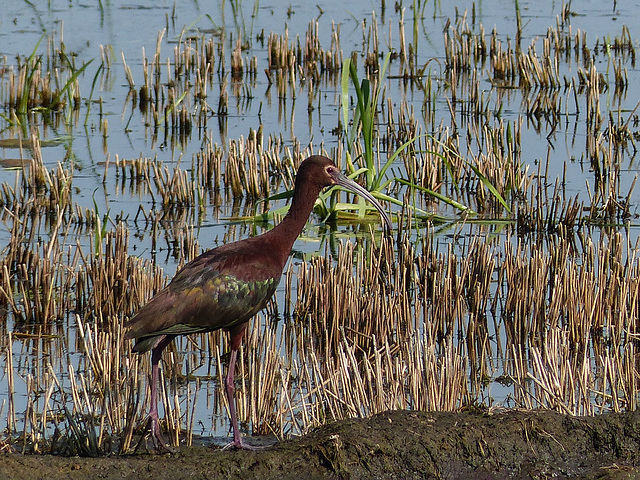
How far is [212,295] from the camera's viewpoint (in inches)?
215

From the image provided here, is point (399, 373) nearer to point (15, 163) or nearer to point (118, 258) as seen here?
point (118, 258)

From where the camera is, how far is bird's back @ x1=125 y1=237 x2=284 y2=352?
532 cm

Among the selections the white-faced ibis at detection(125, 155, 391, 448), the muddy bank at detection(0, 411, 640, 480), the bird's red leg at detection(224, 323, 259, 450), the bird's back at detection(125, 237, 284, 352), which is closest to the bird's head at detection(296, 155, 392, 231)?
the white-faced ibis at detection(125, 155, 391, 448)

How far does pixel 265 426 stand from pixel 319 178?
1299 mm

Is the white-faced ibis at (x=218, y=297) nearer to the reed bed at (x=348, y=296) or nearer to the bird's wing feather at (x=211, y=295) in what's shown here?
the bird's wing feather at (x=211, y=295)

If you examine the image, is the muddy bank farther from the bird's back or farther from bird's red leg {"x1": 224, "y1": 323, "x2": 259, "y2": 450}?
the bird's back

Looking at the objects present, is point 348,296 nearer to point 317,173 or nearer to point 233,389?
point 317,173

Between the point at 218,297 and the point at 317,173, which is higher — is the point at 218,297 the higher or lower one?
Answer: the lower one

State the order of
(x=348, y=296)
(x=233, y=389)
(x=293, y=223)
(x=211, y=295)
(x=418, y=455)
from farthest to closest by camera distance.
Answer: (x=348, y=296) → (x=293, y=223) → (x=233, y=389) → (x=211, y=295) → (x=418, y=455)

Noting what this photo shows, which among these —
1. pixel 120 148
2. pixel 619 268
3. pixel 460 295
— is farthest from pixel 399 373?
pixel 120 148

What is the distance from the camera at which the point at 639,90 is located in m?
14.4

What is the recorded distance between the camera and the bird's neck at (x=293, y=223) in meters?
5.83

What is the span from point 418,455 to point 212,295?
→ 123 cm

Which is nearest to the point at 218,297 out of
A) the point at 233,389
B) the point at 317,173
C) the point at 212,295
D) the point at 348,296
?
the point at 212,295
